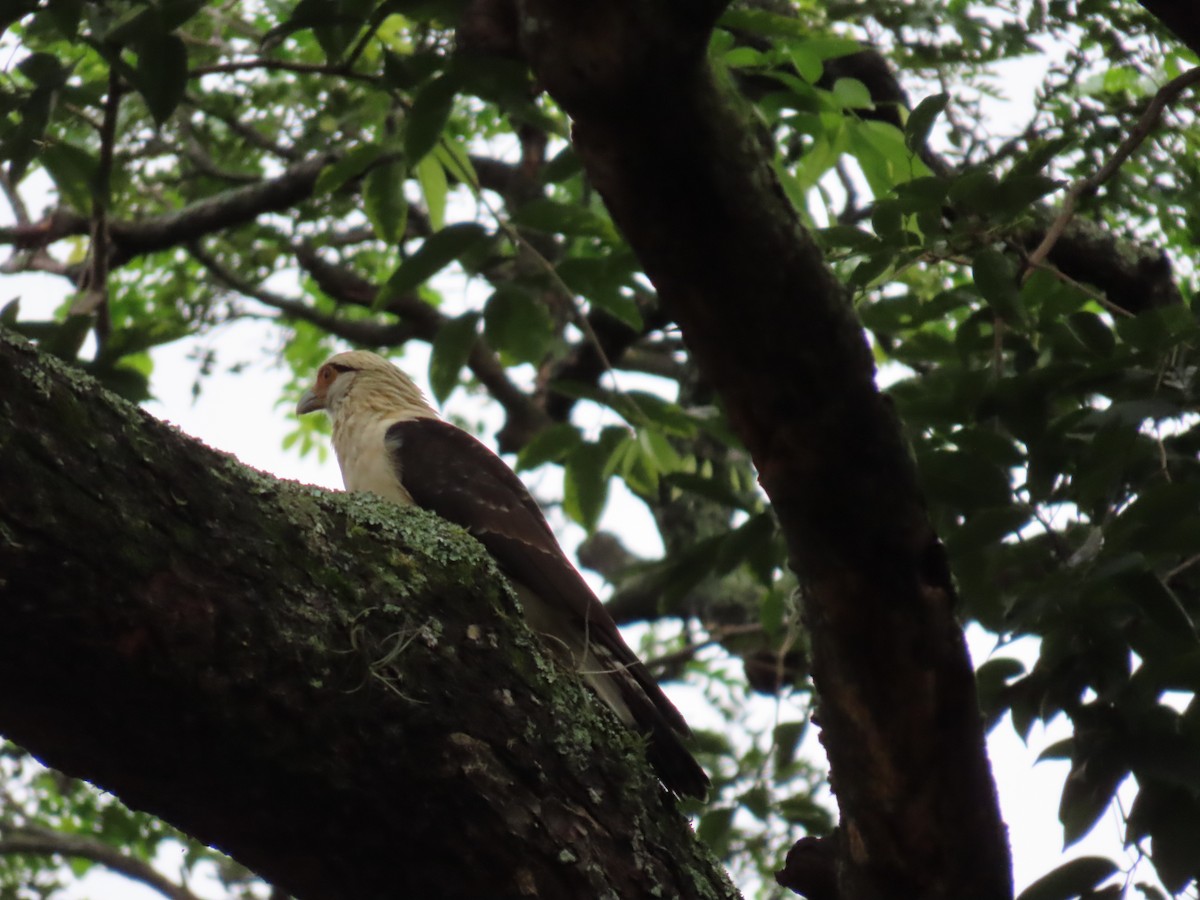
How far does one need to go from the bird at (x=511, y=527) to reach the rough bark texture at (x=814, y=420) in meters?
0.98

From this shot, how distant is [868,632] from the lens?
2.40 meters

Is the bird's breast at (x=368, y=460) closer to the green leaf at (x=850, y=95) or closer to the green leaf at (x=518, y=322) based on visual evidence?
the green leaf at (x=518, y=322)

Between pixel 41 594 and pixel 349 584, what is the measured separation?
2.02ft

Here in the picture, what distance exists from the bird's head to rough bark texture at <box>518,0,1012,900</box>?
3.82m

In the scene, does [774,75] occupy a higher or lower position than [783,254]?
higher

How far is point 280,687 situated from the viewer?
230 cm

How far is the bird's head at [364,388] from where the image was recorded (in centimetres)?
619

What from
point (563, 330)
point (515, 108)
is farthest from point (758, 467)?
point (563, 330)

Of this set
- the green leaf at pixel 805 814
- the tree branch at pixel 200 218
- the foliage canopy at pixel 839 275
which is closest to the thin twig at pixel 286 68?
the foliage canopy at pixel 839 275

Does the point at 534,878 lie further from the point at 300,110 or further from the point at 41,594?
the point at 300,110

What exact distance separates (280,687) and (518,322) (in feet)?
7.04

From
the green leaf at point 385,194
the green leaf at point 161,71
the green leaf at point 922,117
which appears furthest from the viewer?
the green leaf at point 385,194

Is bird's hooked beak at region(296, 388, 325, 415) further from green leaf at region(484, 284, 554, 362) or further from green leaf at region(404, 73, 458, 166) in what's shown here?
green leaf at region(404, 73, 458, 166)

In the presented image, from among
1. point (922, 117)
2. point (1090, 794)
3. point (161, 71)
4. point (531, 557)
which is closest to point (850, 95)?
point (922, 117)
